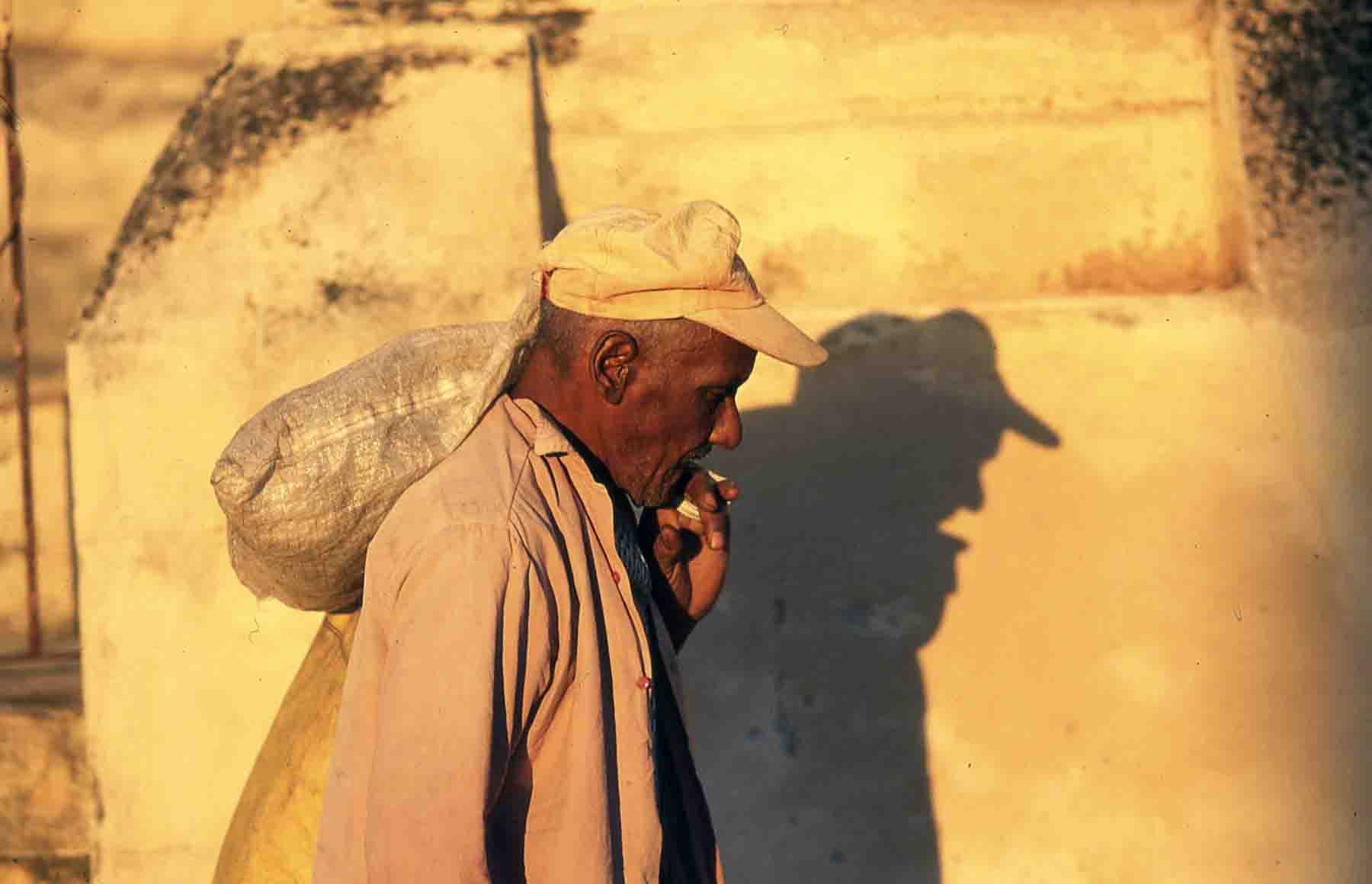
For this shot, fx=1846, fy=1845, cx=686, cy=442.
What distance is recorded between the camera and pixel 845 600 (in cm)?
389

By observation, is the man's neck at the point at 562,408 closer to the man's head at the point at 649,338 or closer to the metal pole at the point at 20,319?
the man's head at the point at 649,338

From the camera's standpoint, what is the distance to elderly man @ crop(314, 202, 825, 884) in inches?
78.6

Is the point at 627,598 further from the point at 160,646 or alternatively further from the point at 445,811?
the point at 160,646

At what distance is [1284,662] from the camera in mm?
3768

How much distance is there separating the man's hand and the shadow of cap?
1181mm

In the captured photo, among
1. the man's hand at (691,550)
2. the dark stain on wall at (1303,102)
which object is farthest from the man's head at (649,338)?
the dark stain on wall at (1303,102)

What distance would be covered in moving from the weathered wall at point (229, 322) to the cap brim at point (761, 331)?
1.69m

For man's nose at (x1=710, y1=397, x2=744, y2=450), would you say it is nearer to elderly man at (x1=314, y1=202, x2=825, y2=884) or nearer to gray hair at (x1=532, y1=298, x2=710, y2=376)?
elderly man at (x1=314, y1=202, x2=825, y2=884)

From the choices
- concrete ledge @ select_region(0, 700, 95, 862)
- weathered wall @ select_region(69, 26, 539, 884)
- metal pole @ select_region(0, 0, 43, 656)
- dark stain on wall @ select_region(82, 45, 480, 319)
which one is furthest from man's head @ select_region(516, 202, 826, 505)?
metal pole @ select_region(0, 0, 43, 656)

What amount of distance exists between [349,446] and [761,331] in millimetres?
582

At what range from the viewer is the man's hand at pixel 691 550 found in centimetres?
271

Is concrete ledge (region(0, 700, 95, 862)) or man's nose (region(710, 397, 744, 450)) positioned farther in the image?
concrete ledge (region(0, 700, 95, 862))

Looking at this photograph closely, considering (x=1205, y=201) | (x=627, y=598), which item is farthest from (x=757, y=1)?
(x=627, y=598)

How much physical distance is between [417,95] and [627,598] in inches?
85.8
